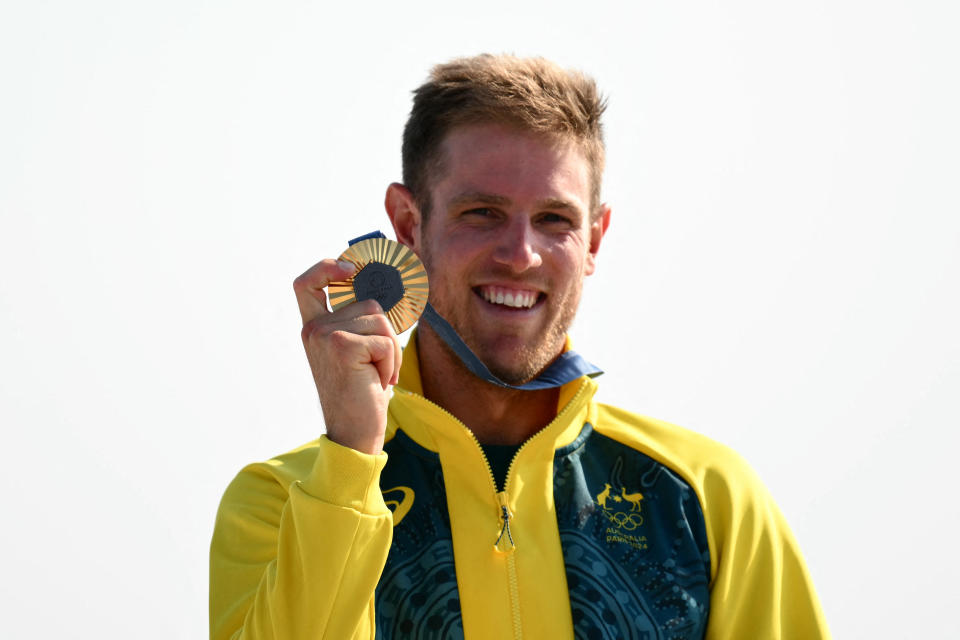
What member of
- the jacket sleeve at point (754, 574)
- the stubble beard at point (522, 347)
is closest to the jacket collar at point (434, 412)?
the stubble beard at point (522, 347)

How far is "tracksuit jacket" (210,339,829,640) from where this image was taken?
3.79m

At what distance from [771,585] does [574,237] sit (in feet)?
4.95

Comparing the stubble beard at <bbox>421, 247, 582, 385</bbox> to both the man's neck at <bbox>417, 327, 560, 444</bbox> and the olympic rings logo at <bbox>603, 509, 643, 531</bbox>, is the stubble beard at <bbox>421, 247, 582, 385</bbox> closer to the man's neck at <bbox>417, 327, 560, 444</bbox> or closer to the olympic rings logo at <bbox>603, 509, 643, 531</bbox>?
the man's neck at <bbox>417, 327, 560, 444</bbox>

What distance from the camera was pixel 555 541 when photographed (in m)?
3.96

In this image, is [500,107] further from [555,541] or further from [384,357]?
[555,541]

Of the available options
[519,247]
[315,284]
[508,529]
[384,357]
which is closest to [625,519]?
[508,529]

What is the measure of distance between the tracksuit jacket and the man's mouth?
1.37 feet

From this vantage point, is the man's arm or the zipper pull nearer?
the man's arm

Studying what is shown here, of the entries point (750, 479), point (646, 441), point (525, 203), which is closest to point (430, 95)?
point (525, 203)

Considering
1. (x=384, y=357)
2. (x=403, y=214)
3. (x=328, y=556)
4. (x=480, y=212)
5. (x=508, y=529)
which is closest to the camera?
(x=328, y=556)

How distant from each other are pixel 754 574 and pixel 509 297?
54.5 inches

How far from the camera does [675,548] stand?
13.0 ft

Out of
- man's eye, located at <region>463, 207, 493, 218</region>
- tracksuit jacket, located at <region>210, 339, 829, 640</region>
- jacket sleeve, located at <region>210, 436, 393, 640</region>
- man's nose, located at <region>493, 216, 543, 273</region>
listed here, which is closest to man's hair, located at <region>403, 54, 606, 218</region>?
man's eye, located at <region>463, 207, 493, 218</region>

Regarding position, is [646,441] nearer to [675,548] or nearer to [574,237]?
[675,548]
